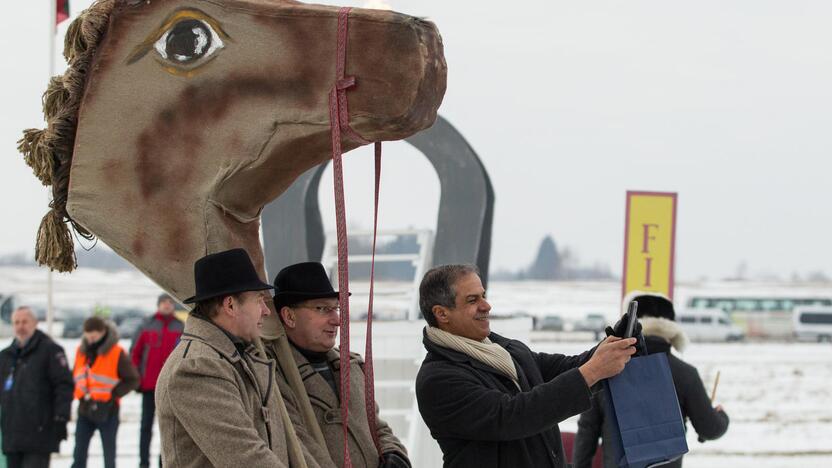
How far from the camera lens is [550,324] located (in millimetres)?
43375

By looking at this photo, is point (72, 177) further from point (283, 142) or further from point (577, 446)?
point (577, 446)

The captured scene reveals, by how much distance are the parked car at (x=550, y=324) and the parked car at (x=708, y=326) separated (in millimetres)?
4980

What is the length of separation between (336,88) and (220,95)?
339 millimetres

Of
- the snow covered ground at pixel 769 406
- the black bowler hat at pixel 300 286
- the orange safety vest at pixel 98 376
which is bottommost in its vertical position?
the snow covered ground at pixel 769 406

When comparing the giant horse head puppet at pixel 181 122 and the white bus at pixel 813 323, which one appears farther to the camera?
the white bus at pixel 813 323

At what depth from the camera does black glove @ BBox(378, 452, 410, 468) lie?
2949 millimetres

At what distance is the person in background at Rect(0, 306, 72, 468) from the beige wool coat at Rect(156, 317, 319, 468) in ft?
16.2

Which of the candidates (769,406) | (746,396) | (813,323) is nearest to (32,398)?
(769,406)

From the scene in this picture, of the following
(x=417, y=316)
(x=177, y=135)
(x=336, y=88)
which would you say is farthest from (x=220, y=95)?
(x=417, y=316)

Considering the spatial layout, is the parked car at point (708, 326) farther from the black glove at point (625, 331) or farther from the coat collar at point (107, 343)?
the black glove at point (625, 331)

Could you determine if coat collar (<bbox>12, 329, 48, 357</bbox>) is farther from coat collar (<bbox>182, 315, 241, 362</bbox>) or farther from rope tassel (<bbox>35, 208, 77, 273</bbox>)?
coat collar (<bbox>182, 315, 241, 362</bbox>)

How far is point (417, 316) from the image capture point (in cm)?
705

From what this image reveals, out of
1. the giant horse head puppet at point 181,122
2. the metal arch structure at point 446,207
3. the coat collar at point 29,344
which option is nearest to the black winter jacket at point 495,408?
the giant horse head puppet at point 181,122

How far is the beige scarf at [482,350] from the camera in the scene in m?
3.08
